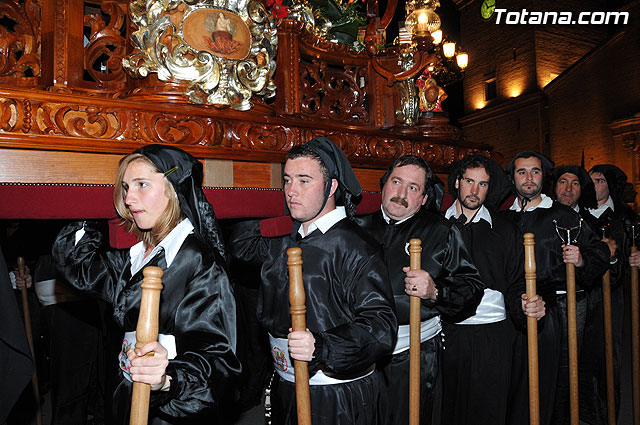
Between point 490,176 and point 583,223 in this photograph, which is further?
point 583,223

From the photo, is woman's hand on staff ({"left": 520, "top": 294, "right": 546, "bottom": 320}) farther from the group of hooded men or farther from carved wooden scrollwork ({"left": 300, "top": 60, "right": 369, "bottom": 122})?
carved wooden scrollwork ({"left": 300, "top": 60, "right": 369, "bottom": 122})

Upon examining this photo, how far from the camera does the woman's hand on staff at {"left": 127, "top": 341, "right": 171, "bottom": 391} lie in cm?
158

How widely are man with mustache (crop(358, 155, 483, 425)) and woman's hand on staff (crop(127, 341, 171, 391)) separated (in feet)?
6.05

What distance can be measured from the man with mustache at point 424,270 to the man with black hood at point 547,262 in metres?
0.96

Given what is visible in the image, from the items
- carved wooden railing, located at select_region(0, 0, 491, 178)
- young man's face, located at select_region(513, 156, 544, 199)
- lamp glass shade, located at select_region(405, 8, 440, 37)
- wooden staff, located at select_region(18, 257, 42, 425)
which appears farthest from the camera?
young man's face, located at select_region(513, 156, 544, 199)

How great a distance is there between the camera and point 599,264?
4207 mm

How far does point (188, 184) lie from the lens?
233 centimetres

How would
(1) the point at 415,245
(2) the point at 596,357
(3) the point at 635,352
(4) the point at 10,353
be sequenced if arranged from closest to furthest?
1. (4) the point at 10,353
2. (1) the point at 415,245
3. (3) the point at 635,352
4. (2) the point at 596,357

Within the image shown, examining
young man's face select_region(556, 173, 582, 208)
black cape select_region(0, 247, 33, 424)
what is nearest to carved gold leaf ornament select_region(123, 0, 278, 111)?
black cape select_region(0, 247, 33, 424)

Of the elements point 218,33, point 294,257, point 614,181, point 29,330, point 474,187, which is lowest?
point 29,330

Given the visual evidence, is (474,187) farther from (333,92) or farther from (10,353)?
(10,353)

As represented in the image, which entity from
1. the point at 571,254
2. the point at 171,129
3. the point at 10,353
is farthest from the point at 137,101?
the point at 571,254

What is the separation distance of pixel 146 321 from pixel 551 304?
363 centimetres

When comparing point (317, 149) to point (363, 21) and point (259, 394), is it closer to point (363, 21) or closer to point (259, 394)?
point (363, 21)
